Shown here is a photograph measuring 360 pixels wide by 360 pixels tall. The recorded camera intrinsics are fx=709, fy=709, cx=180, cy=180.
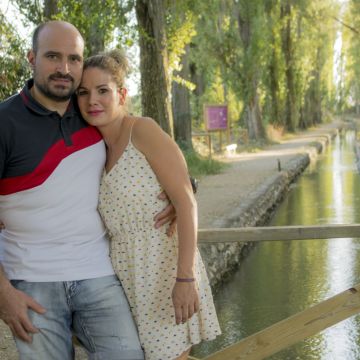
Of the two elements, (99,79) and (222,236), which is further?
(222,236)

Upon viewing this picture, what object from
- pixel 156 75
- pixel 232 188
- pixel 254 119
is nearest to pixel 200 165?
pixel 232 188

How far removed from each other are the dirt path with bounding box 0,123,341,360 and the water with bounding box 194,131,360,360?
71cm

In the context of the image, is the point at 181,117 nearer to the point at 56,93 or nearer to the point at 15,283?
the point at 56,93

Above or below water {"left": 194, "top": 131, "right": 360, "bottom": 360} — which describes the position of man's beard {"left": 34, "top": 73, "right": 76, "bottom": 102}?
above

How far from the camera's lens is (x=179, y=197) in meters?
2.53

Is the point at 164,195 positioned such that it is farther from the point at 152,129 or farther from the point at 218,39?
the point at 218,39

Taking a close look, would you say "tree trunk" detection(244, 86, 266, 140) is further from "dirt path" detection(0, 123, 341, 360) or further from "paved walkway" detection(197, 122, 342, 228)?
"dirt path" detection(0, 123, 341, 360)

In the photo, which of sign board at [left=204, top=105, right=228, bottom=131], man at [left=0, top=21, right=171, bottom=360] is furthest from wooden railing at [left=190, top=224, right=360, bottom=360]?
sign board at [left=204, top=105, right=228, bottom=131]

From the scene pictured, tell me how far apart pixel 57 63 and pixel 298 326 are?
4.71 feet

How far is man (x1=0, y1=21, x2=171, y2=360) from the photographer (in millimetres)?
2441

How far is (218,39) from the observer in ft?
87.3

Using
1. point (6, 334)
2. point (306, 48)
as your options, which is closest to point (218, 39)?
point (306, 48)

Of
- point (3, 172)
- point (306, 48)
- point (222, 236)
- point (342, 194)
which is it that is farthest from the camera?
point (306, 48)

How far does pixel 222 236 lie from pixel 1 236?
3.73 ft
